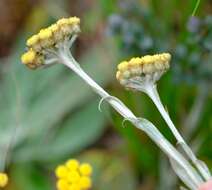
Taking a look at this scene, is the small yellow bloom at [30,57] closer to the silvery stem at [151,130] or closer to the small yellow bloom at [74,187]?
the silvery stem at [151,130]

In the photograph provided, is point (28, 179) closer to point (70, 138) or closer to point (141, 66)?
point (70, 138)

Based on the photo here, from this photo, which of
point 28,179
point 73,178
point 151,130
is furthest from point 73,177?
point 28,179

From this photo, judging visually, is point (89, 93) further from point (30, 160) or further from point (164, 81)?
point (164, 81)

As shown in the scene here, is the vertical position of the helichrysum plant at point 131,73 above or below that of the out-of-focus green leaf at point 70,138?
above

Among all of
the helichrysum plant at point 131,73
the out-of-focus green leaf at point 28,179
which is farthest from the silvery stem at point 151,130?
the out-of-focus green leaf at point 28,179

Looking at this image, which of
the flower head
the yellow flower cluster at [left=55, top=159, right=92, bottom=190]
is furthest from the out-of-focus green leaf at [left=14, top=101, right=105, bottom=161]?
the flower head

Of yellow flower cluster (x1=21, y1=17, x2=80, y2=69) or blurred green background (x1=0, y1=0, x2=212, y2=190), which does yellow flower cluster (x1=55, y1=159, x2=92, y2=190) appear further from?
blurred green background (x1=0, y1=0, x2=212, y2=190)

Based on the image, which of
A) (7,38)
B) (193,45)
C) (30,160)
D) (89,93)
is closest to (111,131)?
(89,93)

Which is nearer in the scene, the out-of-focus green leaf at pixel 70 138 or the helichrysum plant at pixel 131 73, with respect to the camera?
the helichrysum plant at pixel 131 73

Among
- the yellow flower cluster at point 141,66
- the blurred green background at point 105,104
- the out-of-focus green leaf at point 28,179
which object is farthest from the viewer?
the out-of-focus green leaf at point 28,179
